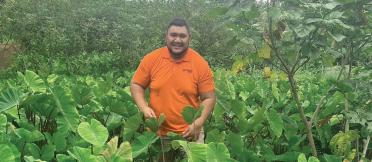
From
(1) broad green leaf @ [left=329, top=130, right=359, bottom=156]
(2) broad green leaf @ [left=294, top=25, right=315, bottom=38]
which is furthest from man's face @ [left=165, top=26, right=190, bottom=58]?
(1) broad green leaf @ [left=329, top=130, right=359, bottom=156]

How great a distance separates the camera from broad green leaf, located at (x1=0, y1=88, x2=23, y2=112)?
3090 millimetres

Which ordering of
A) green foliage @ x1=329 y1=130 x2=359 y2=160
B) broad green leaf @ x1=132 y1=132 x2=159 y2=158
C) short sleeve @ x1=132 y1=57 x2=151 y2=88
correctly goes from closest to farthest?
broad green leaf @ x1=132 y1=132 x2=159 y2=158 < short sleeve @ x1=132 y1=57 x2=151 y2=88 < green foliage @ x1=329 y1=130 x2=359 y2=160

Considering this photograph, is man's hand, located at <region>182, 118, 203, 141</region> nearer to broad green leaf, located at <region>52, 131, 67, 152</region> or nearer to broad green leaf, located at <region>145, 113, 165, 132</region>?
broad green leaf, located at <region>145, 113, 165, 132</region>

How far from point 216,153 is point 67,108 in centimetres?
118

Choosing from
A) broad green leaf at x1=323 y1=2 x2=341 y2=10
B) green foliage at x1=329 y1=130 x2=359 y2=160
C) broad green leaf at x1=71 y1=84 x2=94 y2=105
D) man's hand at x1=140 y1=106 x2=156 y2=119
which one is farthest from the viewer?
broad green leaf at x1=71 y1=84 x2=94 y2=105

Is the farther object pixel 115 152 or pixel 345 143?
pixel 345 143

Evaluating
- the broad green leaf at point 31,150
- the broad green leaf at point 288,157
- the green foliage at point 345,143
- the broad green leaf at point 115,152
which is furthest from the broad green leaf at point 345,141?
the broad green leaf at point 31,150

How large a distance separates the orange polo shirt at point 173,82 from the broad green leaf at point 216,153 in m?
0.85

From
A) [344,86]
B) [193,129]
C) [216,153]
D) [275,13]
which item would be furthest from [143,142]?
[344,86]

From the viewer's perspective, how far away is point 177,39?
3.30m

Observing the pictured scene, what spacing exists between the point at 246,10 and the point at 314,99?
2501 millimetres

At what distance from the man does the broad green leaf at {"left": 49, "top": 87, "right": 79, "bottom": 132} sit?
42 cm

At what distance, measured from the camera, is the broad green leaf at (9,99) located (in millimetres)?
3090

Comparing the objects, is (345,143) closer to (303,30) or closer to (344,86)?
(344,86)
